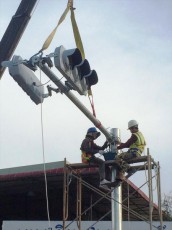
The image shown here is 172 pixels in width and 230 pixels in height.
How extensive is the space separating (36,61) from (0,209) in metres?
21.9

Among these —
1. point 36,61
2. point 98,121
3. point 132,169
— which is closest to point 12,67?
point 36,61

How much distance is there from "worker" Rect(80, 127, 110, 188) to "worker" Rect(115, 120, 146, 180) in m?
0.44

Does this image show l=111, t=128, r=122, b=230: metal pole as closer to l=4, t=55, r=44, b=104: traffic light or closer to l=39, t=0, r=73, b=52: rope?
l=39, t=0, r=73, b=52: rope

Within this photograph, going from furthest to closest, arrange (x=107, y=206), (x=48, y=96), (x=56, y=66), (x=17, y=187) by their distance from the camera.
A: 1. (x=107, y=206)
2. (x=17, y=187)
3. (x=48, y=96)
4. (x=56, y=66)

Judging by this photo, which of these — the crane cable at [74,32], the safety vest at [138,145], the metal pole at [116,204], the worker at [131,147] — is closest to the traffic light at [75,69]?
the crane cable at [74,32]

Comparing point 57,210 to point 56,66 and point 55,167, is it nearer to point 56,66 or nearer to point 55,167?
point 55,167

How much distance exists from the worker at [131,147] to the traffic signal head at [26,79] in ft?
12.8

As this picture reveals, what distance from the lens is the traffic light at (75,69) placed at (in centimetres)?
697

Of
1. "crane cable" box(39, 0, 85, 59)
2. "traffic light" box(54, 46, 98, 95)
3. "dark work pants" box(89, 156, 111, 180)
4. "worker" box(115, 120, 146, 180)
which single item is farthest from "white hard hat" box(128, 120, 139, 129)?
"traffic light" box(54, 46, 98, 95)

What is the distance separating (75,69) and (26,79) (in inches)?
34.2

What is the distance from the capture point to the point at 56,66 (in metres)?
6.91

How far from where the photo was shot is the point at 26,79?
7.12 m

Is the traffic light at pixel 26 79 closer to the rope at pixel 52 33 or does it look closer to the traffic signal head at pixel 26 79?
the traffic signal head at pixel 26 79

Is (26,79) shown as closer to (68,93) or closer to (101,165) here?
(68,93)
